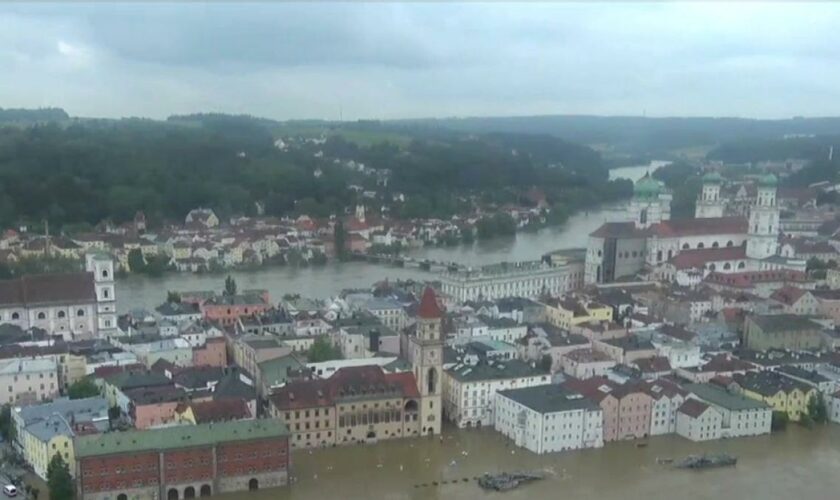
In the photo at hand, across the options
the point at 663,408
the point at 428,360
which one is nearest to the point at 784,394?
the point at 663,408

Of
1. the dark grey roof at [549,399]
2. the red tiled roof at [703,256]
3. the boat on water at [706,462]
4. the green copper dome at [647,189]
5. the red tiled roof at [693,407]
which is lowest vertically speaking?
the boat on water at [706,462]

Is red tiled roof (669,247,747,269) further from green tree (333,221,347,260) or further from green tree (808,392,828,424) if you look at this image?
green tree (333,221,347,260)

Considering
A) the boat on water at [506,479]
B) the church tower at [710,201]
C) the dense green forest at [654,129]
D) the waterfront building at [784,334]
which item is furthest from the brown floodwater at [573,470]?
the dense green forest at [654,129]

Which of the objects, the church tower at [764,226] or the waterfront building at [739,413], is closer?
the waterfront building at [739,413]

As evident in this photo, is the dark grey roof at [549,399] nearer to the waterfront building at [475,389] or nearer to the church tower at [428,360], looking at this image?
the waterfront building at [475,389]

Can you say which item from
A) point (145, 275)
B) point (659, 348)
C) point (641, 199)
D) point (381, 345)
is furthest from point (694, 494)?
point (145, 275)

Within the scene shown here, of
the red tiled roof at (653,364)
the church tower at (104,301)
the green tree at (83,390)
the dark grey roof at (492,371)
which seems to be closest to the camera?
the green tree at (83,390)

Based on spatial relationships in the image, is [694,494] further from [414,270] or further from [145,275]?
[145,275]

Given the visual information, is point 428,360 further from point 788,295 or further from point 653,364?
point 788,295
